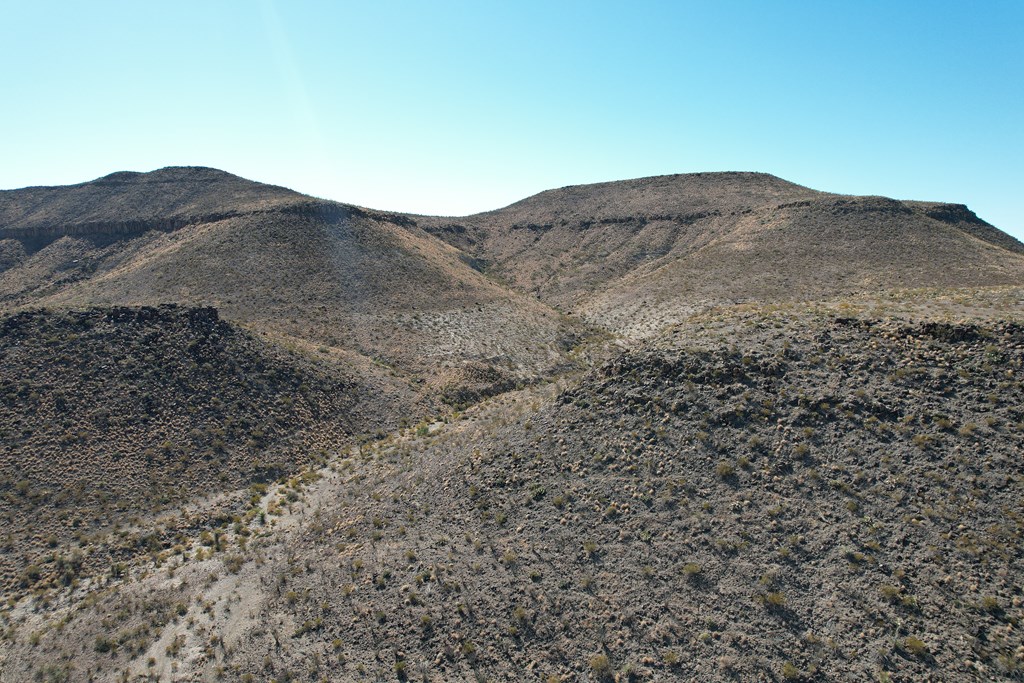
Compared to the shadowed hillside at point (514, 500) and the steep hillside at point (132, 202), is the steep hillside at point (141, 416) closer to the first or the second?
the shadowed hillside at point (514, 500)

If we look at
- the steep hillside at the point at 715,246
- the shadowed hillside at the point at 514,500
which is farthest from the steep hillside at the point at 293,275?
the steep hillside at the point at 715,246

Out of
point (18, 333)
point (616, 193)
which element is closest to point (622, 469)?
point (18, 333)

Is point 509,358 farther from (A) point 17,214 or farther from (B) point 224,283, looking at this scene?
(A) point 17,214

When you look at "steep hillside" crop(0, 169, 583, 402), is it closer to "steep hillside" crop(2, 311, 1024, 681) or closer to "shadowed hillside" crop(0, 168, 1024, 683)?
"shadowed hillside" crop(0, 168, 1024, 683)

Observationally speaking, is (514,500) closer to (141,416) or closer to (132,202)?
(141,416)

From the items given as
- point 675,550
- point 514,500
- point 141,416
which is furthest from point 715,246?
point 141,416
